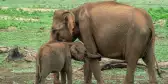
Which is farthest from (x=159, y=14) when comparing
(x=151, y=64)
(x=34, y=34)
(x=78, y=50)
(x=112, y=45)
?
(x=112, y=45)

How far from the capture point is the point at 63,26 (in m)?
9.27

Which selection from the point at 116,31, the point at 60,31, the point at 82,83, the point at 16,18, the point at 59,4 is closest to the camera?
the point at 116,31

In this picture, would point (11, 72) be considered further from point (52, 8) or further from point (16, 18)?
point (52, 8)

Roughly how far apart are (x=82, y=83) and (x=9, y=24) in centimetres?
977

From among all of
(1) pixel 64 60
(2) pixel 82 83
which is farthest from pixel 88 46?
(2) pixel 82 83

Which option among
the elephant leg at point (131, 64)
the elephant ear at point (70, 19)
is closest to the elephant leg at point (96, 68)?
the elephant leg at point (131, 64)

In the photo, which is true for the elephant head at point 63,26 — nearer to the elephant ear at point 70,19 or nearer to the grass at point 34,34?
the elephant ear at point 70,19

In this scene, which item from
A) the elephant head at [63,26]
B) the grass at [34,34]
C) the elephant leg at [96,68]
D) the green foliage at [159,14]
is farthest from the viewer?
the green foliage at [159,14]

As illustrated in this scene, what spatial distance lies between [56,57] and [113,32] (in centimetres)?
102

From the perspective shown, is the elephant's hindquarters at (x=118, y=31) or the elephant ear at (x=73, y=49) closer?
the elephant's hindquarters at (x=118, y=31)

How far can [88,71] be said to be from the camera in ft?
31.0

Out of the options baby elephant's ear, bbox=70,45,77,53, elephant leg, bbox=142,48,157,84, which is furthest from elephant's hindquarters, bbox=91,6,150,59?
baby elephant's ear, bbox=70,45,77,53

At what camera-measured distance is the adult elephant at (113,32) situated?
8.51 metres

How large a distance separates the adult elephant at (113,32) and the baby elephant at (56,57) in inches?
8.7
